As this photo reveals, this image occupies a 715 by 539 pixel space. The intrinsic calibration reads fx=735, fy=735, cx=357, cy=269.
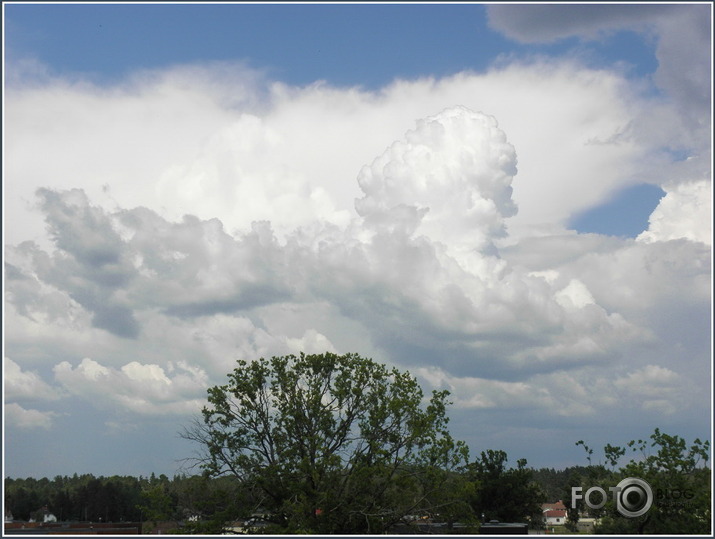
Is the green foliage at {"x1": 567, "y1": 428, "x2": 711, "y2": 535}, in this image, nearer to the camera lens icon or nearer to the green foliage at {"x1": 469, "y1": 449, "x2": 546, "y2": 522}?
the camera lens icon

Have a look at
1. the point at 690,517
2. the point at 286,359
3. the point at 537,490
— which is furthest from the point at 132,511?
the point at 690,517

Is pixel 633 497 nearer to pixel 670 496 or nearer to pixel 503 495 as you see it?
pixel 670 496

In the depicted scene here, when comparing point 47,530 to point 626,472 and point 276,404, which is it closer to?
point 276,404

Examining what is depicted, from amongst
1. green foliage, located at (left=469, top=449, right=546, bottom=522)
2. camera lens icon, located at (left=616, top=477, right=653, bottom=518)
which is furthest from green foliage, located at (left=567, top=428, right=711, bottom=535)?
green foliage, located at (left=469, top=449, right=546, bottom=522)

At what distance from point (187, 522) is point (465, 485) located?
1124 cm

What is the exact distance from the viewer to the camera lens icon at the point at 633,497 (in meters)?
32.8

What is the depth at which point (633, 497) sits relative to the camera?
33781 mm

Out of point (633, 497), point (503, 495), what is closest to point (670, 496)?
point (633, 497)

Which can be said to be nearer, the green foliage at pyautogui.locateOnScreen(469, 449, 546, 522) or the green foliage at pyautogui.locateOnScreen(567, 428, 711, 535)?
the green foliage at pyautogui.locateOnScreen(567, 428, 711, 535)

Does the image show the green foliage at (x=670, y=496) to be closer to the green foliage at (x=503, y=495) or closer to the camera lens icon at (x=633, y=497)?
the camera lens icon at (x=633, y=497)

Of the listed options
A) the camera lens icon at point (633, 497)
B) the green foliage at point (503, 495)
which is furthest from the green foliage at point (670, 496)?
the green foliage at point (503, 495)

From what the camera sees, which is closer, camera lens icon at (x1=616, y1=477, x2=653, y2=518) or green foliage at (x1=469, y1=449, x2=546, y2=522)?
camera lens icon at (x1=616, y1=477, x2=653, y2=518)

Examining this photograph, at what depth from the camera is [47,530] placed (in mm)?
46125

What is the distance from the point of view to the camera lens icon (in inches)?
1291
